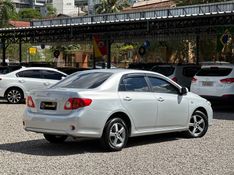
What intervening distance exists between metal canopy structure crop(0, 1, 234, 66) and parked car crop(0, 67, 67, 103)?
5942 millimetres

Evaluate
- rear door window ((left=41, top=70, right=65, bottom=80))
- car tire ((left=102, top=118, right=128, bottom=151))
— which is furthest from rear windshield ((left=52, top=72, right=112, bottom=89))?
rear door window ((left=41, top=70, right=65, bottom=80))

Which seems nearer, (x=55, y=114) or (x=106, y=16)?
(x=55, y=114)

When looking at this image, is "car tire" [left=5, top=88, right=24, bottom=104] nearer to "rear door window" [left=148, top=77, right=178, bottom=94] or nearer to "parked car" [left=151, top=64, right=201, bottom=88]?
"parked car" [left=151, top=64, right=201, bottom=88]

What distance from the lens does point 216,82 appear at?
1816cm

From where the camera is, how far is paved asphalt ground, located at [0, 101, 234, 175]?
834cm

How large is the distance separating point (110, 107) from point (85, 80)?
102 centimetres

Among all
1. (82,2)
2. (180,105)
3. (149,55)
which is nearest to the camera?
(180,105)

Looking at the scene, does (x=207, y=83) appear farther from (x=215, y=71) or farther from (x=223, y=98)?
(x=223, y=98)

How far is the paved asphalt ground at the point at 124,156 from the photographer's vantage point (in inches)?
328

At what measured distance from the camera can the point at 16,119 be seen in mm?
15664

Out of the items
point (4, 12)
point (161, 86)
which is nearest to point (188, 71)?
point (161, 86)

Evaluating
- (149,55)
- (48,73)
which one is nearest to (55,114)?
(48,73)

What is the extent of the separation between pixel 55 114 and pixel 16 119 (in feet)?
19.9

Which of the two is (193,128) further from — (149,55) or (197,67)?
(149,55)
